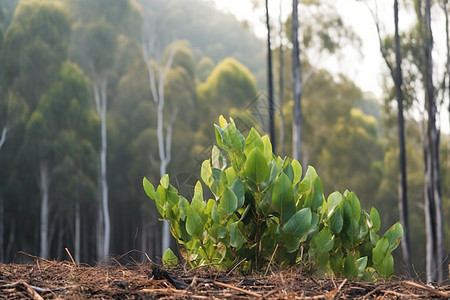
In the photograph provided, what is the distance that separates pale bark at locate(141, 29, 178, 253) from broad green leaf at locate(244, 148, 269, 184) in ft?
50.6

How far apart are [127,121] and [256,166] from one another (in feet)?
61.0

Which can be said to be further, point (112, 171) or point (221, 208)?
point (112, 171)

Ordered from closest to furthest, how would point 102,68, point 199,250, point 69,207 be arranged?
point 199,250 < point 69,207 < point 102,68

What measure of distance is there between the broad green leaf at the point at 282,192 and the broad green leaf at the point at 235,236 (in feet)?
0.47


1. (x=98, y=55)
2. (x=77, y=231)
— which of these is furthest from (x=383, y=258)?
(x=98, y=55)

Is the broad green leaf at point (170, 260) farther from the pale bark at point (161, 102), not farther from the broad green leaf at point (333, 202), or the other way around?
the pale bark at point (161, 102)

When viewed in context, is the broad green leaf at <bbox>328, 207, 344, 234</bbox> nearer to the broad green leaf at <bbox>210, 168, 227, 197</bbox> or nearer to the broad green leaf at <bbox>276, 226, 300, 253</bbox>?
the broad green leaf at <bbox>276, 226, 300, 253</bbox>

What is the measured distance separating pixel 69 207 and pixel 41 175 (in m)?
1.52

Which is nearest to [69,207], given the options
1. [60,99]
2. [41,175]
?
[41,175]

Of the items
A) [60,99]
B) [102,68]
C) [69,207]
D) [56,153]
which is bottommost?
[69,207]

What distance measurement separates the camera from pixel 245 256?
1902 mm

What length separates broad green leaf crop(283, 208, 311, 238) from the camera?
1753 mm

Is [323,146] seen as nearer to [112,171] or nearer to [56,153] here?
[112,171]

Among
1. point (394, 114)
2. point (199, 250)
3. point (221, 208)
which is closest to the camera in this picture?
point (221, 208)
